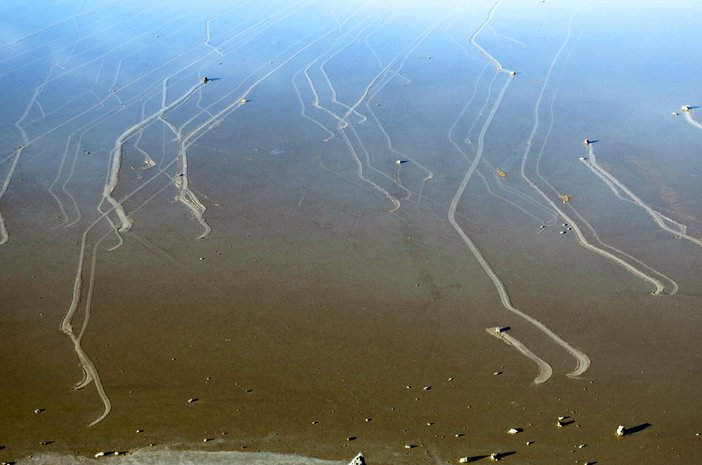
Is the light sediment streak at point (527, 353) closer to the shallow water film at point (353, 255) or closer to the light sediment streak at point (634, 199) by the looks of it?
the shallow water film at point (353, 255)

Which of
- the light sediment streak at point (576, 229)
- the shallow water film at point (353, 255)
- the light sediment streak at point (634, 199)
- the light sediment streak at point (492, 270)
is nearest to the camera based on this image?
the shallow water film at point (353, 255)

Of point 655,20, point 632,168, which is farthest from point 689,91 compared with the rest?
point 655,20

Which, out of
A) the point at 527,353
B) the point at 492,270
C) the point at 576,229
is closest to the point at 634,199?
the point at 576,229

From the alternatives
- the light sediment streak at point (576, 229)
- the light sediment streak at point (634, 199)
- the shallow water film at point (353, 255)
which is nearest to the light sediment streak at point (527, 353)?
the shallow water film at point (353, 255)

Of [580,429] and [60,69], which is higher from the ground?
[60,69]

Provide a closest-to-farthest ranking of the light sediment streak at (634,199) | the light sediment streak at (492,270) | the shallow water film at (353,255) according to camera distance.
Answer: the shallow water film at (353,255) < the light sediment streak at (492,270) < the light sediment streak at (634,199)

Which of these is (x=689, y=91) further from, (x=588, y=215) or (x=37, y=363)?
(x=37, y=363)

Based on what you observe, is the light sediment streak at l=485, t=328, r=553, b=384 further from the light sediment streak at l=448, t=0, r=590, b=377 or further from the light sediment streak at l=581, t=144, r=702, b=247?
the light sediment streak at l=581, t=144, r=702, b=247

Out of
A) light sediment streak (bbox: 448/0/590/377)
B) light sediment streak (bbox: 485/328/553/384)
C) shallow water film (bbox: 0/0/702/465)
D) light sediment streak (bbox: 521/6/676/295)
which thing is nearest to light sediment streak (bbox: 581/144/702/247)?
shallow water film (bbox: 0/0/702/465)
